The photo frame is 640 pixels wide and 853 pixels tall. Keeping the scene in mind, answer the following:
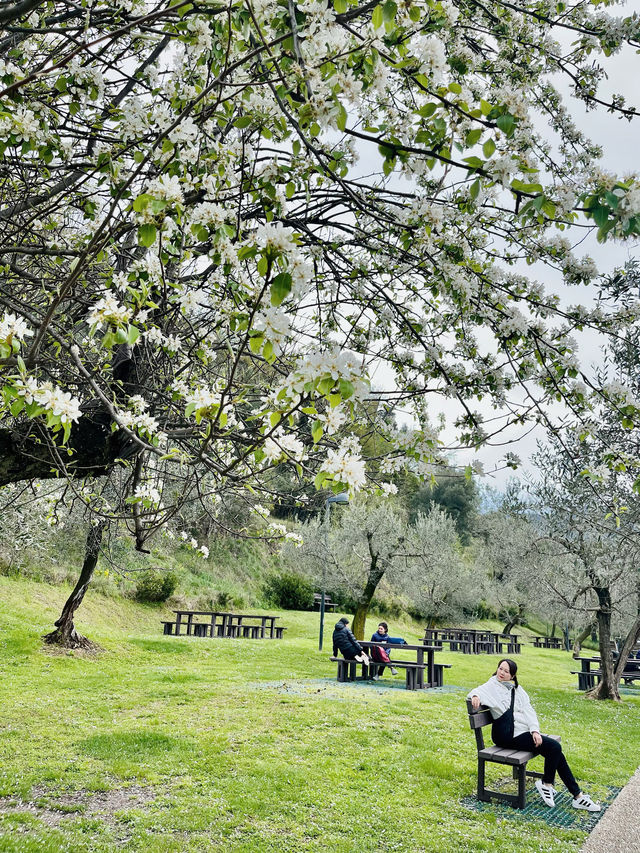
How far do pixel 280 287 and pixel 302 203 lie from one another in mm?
2101

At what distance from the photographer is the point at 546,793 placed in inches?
217

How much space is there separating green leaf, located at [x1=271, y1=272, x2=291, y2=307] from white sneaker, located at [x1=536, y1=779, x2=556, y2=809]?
571cm

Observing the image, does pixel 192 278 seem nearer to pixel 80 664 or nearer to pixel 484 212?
pixel 484 212

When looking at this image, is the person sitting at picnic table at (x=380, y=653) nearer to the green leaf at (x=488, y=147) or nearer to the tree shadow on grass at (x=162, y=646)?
the tree shadow on grass at (x=162, y=646)

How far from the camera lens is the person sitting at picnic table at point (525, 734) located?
5.45m

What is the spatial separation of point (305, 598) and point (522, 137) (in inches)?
984

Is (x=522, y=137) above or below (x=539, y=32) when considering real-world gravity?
below

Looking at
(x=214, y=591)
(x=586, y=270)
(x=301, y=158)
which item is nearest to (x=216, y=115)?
(x=301, y=158)

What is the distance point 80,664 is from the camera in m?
10.6

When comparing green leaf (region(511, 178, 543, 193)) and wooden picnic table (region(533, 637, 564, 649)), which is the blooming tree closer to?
green leaf (region(511, 178, 543, 193))

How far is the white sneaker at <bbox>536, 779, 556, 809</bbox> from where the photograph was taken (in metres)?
5.40

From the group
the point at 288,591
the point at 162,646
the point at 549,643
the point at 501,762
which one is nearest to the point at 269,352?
the point at 501,762

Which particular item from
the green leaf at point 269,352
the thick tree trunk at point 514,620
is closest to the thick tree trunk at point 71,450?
the green leaf at point 269,352

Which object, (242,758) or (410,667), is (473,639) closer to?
(410,667)
